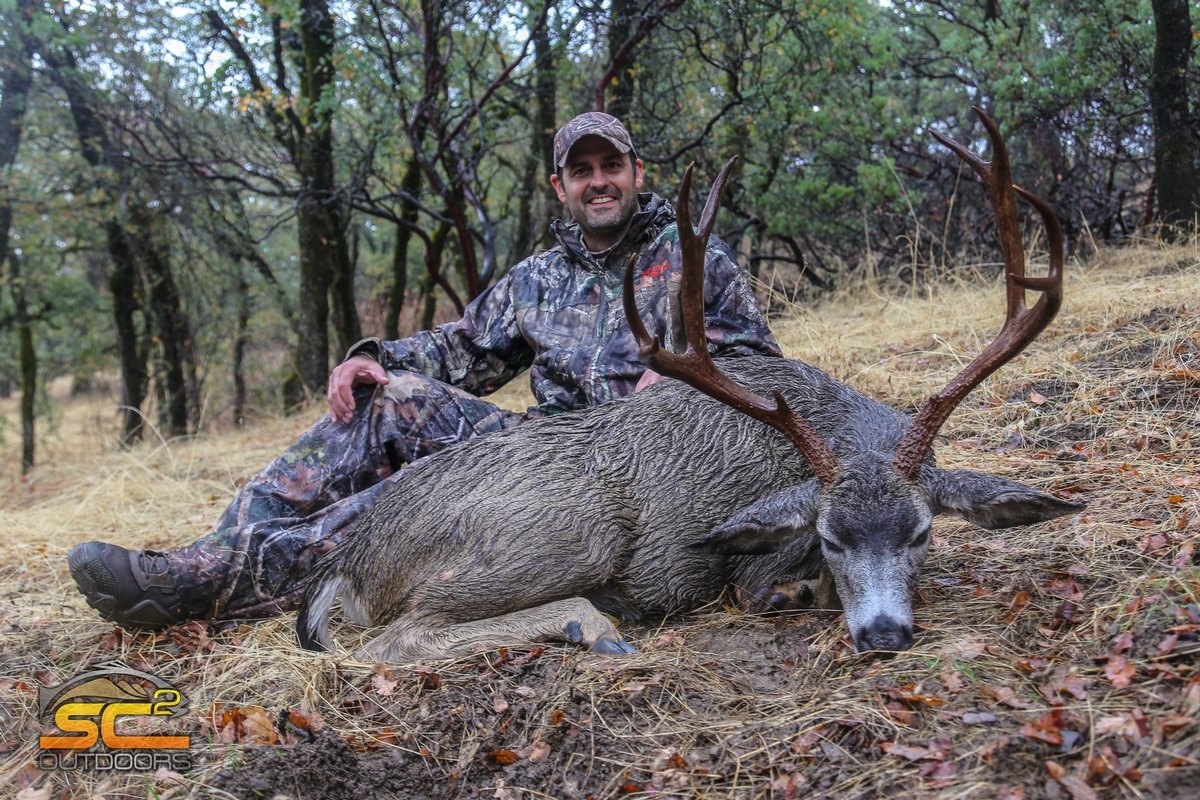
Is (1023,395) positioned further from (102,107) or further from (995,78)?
(102,107)

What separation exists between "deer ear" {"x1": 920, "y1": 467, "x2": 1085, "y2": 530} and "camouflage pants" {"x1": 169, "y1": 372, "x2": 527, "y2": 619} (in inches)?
93.9

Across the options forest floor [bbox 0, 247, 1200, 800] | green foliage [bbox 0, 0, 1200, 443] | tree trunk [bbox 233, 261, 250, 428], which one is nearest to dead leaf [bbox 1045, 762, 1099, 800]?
forest floor [bbox 0, 247, 1200, 800]

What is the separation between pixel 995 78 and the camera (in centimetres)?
961

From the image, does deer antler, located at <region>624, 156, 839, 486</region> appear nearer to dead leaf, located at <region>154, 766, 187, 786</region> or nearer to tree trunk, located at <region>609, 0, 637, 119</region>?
dead leaf, located at <region>154, 766, 187, 786</region>

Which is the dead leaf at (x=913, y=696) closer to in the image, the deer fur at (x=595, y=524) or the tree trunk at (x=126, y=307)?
the deer fur at (x=595, y=524)

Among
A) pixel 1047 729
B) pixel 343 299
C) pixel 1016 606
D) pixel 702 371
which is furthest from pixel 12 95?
pixel 1047 729

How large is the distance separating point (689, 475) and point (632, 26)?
5.60 m

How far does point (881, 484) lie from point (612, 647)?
3.90 feet

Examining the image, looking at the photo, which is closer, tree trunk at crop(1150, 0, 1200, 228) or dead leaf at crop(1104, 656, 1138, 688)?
dead leaf at crop(1104, 656, 1138, 688)

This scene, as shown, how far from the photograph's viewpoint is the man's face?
5238mm

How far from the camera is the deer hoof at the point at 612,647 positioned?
3547 mm

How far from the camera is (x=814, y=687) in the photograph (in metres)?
3.08

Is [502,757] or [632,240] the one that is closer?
[502,757]

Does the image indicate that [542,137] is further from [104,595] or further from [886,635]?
[886,635]
